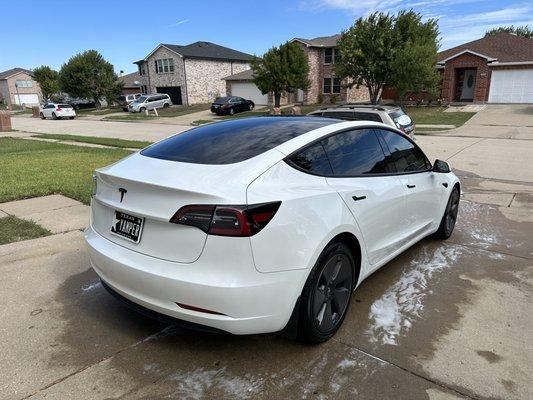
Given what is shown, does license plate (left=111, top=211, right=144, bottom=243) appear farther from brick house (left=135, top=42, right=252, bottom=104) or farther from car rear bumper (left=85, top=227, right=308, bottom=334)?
brick house (left=135, top=42, right=252, bottom=104)

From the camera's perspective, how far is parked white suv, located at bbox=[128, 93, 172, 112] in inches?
1697

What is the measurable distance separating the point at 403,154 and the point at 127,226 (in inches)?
106

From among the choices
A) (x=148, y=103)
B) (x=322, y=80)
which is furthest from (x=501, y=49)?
(x=148, y=103)

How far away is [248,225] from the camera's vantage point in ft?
7.95

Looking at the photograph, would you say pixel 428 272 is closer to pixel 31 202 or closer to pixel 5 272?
pixel 5 272

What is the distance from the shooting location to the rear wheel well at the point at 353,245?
2996mm

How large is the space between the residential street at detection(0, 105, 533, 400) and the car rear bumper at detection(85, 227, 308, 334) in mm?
390

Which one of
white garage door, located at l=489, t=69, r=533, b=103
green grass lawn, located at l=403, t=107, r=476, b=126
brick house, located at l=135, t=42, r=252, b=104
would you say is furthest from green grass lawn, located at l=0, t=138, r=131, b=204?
brick house, located at l=135, t=42, r=252, b=104

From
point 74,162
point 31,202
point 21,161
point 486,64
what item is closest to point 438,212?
point 31,202

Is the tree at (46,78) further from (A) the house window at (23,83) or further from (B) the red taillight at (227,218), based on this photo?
(B) the red taillight at (227,218)

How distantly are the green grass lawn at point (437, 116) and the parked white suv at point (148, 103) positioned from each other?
25.0m

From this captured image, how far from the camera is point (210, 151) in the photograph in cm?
308

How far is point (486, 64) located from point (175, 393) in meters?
38.2

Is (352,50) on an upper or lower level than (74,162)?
upper
